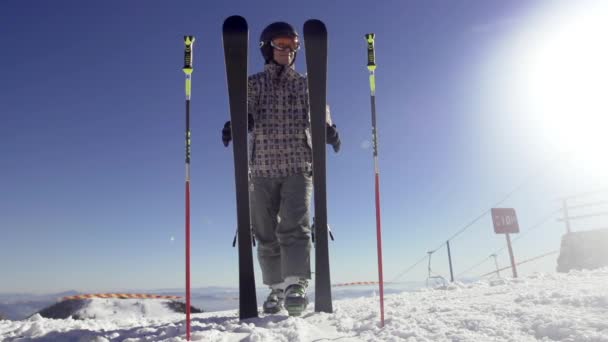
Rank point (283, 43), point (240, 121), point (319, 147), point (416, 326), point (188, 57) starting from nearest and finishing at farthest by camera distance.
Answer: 1. point (416, 326)
2. point (188, 57)
3. point (240, 121)
4. point (319, 147)
5. point (283, 43)

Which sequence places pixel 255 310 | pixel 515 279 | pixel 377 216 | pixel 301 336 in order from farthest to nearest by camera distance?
pixel 515 279 < pixel 255 310 < pixel 377 216 < pixel 301 336

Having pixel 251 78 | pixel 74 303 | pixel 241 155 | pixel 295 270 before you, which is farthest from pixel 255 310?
pixel 74 303

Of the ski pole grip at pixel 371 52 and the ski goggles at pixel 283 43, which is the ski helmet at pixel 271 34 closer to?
the ski goggles at pixel 283 43

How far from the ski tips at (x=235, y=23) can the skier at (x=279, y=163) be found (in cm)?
36

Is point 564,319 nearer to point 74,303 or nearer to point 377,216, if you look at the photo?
point 377,216

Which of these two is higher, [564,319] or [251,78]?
[251,78]

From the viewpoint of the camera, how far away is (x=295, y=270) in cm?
306

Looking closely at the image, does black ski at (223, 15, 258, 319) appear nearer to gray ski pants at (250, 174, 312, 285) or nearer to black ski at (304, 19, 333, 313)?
gray ski pants at (250, 174, 312, 285)

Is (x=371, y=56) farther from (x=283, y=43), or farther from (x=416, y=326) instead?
(x=416, y=326)

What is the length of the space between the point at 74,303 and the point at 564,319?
590 cm

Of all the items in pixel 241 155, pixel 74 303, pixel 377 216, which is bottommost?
pixel 74 303

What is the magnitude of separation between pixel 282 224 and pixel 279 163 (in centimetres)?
49

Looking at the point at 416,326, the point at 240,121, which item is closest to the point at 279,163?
the point at 240,121

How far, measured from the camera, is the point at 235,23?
10.2 ft
